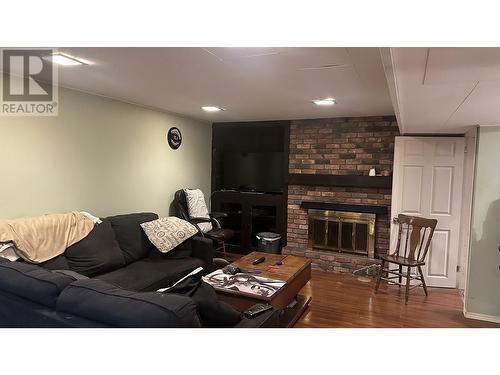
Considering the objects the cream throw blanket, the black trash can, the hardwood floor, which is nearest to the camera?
the cream throw blanket

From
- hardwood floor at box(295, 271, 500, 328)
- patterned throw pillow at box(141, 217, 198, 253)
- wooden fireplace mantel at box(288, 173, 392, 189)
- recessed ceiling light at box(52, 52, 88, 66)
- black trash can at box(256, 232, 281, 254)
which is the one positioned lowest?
hardwood floor at box(295, 271, 500, 328)

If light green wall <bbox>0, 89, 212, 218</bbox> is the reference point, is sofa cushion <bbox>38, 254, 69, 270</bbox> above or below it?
below

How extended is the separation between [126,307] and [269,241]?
3.53 metres

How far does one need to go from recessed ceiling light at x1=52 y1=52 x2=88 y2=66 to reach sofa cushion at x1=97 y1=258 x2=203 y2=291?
1682 millimetres

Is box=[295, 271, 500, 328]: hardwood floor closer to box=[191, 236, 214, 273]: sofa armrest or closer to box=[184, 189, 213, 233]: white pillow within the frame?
box=[191, 236, 214, 273]: sofa armrest

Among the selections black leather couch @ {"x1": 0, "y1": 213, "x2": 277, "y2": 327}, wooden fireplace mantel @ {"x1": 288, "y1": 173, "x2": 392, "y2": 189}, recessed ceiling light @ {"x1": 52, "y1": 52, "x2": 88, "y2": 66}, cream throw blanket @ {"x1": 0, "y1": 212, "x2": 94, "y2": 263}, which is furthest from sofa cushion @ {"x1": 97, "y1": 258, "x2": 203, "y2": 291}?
wooden fireplace mantel @ {"x1": 288, "y1": 173, "x2": 392, "y2": 189}

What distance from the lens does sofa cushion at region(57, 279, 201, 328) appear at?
4.05 ft

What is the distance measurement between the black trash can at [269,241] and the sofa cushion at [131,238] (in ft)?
5.85

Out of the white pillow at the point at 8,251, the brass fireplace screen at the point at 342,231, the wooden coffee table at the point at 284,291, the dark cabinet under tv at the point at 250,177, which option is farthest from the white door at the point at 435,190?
the white pillow at the point at 8,251

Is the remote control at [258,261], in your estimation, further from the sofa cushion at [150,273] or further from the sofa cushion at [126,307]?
the sofa cushion at [126,307]

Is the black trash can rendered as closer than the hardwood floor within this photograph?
No

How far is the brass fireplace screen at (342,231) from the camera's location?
14.3 feet

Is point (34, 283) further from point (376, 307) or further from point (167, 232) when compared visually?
point (376, 307)

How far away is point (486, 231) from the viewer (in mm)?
2973
